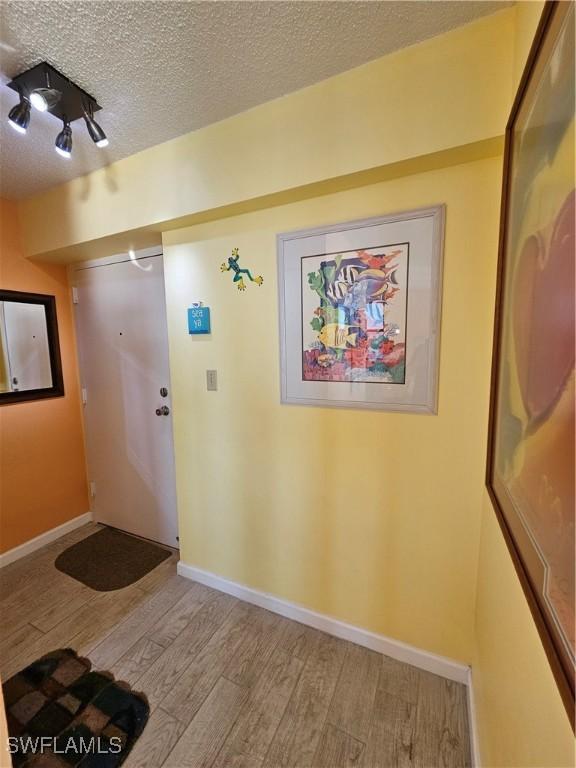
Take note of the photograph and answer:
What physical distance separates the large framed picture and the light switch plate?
0.42 metres

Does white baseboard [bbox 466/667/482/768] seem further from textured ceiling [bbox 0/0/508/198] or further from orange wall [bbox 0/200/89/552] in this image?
orange wall [bbox 0/200/89/552]

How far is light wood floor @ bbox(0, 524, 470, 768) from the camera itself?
1162mm

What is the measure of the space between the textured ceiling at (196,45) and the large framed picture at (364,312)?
1.80 feet

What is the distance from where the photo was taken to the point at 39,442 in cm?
242

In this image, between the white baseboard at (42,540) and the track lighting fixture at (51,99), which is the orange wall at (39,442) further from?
the track lighting fixture at (51,99)

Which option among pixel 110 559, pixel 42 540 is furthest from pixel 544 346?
pixel 42 540

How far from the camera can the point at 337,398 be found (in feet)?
4.86

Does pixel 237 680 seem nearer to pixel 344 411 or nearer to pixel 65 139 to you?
pixel 344 411

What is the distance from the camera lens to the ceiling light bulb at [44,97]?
1.20 metres

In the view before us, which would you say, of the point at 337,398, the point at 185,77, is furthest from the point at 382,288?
the point at 185,77

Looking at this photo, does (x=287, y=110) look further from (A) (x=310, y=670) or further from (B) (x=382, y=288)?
(A) (x=310, y=670)

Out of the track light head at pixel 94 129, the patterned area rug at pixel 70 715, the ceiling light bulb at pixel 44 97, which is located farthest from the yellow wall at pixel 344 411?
the patterned area rug at pixel 70 715

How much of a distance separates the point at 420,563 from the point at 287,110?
2016 millimetres

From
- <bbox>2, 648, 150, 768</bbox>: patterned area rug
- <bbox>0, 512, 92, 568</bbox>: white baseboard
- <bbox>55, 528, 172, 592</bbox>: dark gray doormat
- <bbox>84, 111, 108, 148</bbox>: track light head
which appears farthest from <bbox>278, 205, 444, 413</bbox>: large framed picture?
<bbox>0, 512, 92, 568</bbox>: white baseboard
